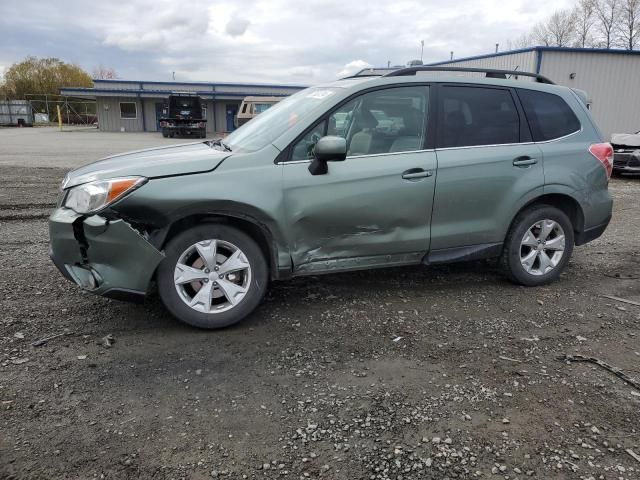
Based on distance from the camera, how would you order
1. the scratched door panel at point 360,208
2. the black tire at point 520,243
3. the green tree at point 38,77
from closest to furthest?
the scratched door panel at point 360,208 → the black tire at point 520,243 → the green tree at point 38,77

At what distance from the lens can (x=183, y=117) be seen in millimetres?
31500

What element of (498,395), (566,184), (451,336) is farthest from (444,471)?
(566,184)

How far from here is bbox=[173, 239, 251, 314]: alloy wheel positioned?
3645mm

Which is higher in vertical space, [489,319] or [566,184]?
[566,184]

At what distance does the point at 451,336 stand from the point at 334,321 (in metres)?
0.89

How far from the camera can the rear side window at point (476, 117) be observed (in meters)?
4.32

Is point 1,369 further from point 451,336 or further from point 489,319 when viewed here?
point 489,319

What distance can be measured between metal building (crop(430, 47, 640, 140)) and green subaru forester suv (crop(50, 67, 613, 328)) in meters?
15.6

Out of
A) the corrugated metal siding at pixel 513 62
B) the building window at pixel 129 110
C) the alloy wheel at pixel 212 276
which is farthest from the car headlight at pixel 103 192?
the building window at pixel 129 110

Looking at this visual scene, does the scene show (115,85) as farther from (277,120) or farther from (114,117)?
(277,120)

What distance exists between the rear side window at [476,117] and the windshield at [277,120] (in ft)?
3.20

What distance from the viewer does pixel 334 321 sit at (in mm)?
3994

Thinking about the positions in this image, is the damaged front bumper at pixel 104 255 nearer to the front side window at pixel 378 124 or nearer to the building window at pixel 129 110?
the front side window at pixel 378 124

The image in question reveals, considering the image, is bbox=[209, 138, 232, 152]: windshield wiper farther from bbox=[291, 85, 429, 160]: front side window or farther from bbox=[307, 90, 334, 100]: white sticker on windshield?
bbox=[307, 90, 334, 100]: white sticker on windshield
